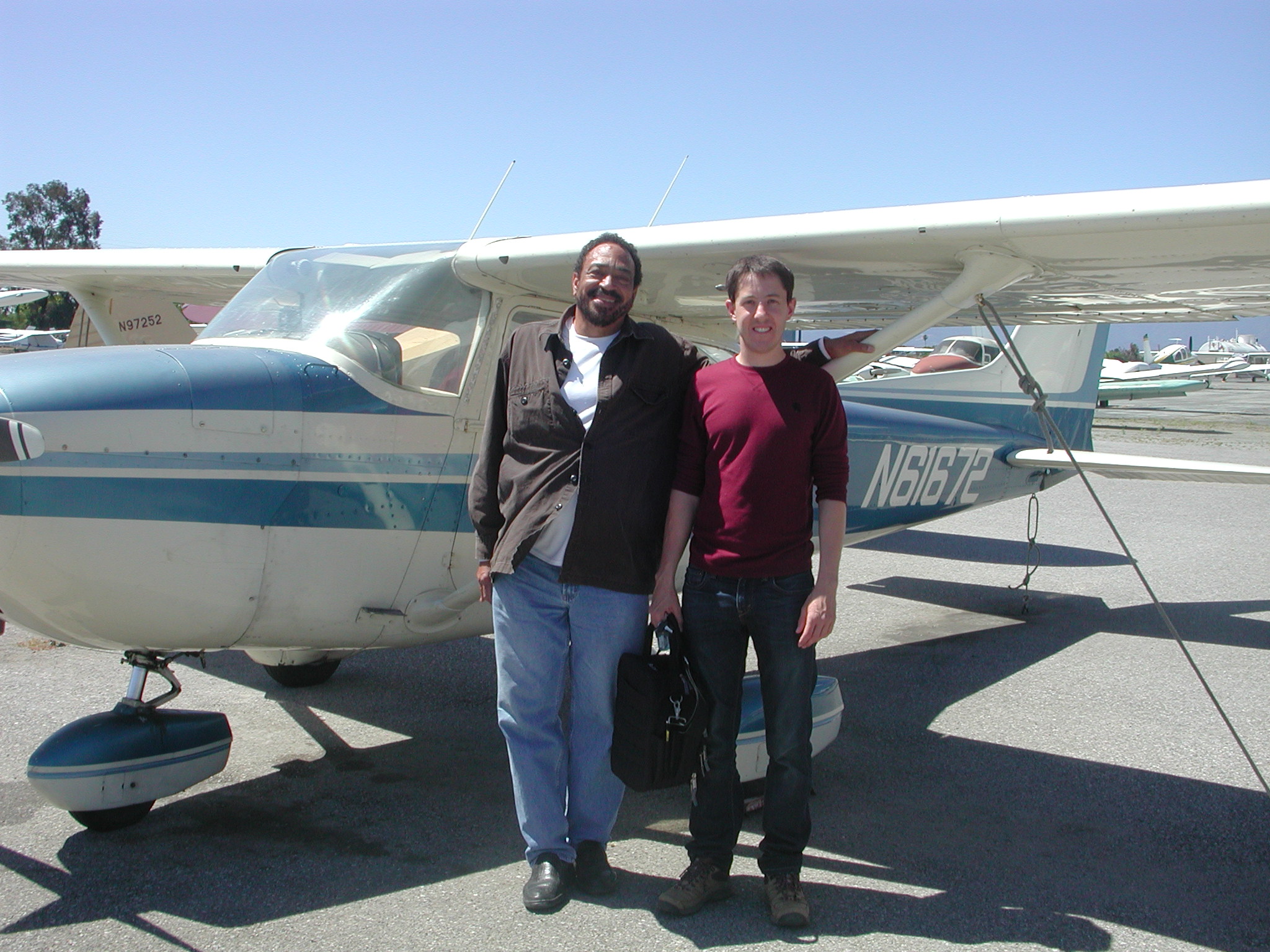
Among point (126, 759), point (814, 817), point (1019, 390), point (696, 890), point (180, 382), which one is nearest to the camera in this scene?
point (696, 890)

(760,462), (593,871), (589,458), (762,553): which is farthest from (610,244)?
(593,871)

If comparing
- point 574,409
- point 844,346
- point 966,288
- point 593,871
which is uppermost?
point 966,288

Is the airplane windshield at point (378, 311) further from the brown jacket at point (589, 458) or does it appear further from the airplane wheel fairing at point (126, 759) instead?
the airplane wheel fairing at point (126, 759)

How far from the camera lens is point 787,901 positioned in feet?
9.21

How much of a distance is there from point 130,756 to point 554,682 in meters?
1.53

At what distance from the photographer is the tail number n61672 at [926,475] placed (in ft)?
20.1

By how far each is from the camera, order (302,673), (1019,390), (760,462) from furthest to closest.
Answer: (1019,390)
(302,673)
(760,462)

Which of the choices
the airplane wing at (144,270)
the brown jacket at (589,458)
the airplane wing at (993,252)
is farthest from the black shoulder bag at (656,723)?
the airplane wing at (144,270)

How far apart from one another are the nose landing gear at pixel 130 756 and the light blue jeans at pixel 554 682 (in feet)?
4.26

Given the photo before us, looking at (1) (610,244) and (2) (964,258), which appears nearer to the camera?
(1) (610,244)

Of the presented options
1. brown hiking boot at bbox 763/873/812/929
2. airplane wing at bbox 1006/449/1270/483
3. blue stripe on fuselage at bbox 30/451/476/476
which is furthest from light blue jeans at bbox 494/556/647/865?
airplane wing at bbox 1006/449/1270/483

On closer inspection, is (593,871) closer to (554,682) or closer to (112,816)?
(554,682)

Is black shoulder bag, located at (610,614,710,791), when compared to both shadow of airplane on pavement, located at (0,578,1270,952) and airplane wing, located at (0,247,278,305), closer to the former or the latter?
shadow of airplane on pavement, located at (0,578,1270,952)

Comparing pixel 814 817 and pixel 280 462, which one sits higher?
pixel 280 462
